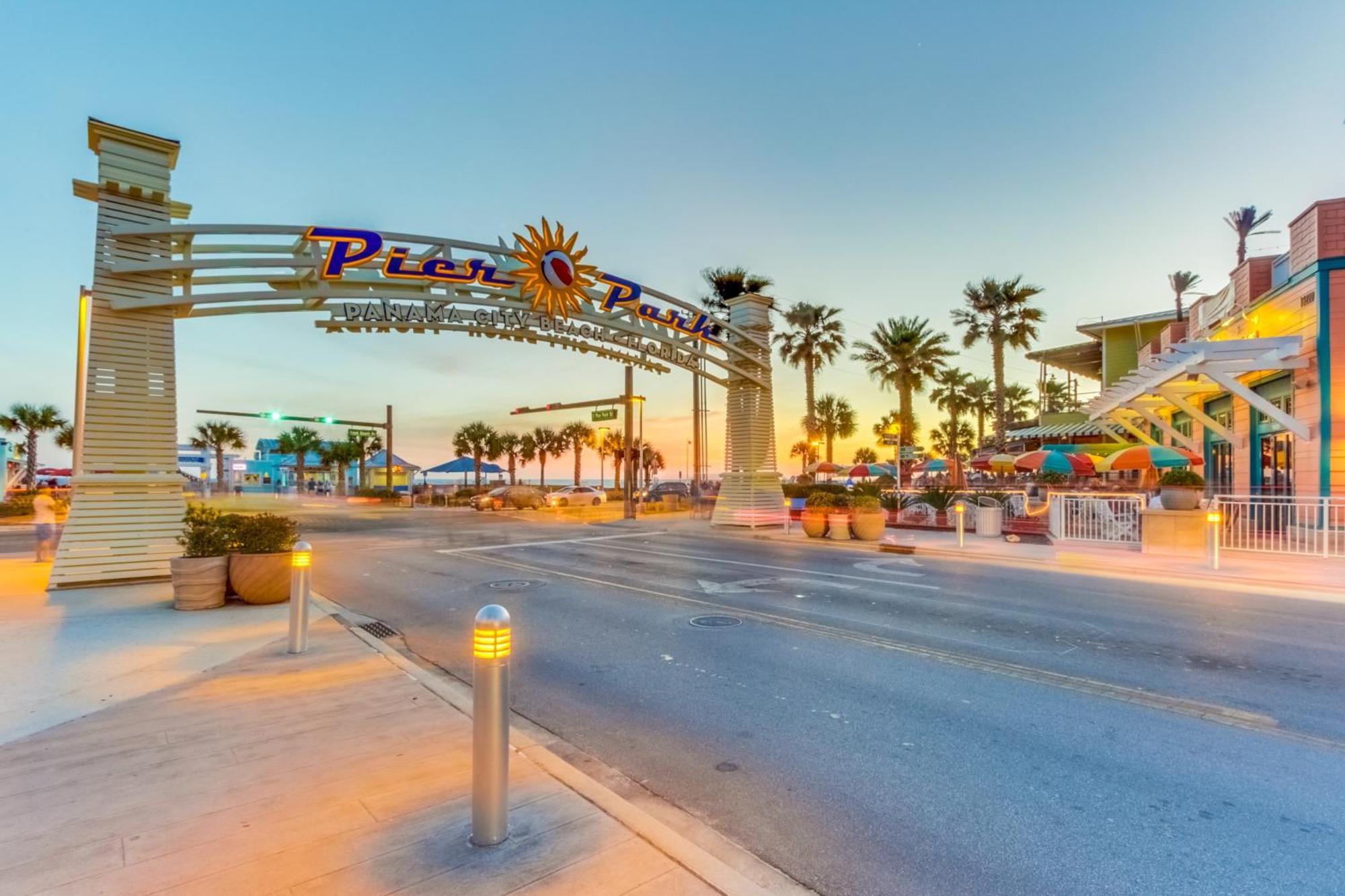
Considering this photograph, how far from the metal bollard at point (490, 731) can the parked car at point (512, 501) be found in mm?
36090

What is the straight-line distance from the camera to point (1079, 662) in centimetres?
641

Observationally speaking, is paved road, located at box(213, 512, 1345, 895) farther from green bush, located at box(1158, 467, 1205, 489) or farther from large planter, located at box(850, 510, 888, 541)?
large planter, located at box(850, 510, 888, 541)

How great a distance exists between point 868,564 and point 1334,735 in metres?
8.93

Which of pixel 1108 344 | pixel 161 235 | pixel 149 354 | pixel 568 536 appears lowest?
pixel 568 536

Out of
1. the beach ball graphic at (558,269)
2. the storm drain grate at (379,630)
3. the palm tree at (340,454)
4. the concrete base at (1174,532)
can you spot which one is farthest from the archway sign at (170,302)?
the palm tree at (340,454)

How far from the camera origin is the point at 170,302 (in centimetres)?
1077

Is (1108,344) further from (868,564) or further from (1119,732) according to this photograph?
(1119,732)

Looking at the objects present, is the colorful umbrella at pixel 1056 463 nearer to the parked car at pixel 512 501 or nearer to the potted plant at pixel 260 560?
the potted plant at pixel 260 560

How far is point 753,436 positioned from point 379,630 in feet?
53.1

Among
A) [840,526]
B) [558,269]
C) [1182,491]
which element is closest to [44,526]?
[558,269]

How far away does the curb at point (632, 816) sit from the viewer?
2865 millimetres

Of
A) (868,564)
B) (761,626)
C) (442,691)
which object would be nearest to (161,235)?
(442,691)

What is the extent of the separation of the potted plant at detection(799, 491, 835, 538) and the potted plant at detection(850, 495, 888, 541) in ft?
3.14

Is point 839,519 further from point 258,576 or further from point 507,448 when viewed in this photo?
point 507,448
